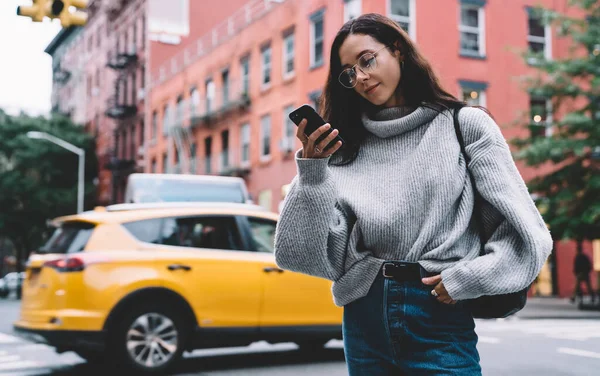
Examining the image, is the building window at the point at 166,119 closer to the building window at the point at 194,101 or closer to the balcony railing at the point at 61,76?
the building window at the point at 194,101

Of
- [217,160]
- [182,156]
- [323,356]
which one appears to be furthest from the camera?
[182,156]

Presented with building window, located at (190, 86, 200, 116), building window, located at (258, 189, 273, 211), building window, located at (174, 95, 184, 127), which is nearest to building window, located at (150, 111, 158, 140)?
building window, located at (174, 95, 184, 127)

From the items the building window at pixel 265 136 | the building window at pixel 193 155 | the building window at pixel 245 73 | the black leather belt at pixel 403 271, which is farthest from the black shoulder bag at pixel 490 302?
the building window at pixel 193 155

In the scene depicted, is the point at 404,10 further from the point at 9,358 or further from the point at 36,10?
the point at 9,358

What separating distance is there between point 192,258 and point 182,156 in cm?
3143

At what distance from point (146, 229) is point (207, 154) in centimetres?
3023

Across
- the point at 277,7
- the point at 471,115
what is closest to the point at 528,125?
the point at 277,7

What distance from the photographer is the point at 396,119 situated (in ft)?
7.91

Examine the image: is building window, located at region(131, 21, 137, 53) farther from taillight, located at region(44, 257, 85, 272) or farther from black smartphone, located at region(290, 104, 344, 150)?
black smartphone, located at region(290, 104, 344, 150)

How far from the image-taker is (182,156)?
39.1 m

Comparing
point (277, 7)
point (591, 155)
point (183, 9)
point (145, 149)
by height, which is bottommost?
point (591, 155)

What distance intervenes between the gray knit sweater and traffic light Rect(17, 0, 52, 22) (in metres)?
10.3

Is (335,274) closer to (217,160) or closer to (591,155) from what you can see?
(591,155)

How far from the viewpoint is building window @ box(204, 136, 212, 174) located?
3726 cm
